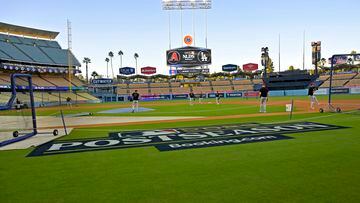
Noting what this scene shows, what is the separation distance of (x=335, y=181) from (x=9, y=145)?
1093cm

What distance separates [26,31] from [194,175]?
80241 mm

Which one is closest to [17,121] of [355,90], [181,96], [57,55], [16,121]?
[16,121]

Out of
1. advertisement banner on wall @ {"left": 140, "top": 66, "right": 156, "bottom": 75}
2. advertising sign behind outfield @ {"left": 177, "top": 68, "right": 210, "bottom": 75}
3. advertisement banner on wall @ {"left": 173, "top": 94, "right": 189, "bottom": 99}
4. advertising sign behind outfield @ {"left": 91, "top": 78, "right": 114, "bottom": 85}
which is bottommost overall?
advertisement banner on wall @ {"left": 173, "top": 94, "right": 189, "bottom": 99}

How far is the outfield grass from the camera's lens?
13.5 feet

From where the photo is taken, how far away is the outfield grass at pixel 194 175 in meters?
4.11

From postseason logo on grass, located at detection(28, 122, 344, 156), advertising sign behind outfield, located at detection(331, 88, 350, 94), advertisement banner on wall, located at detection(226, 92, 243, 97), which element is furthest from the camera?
advertisement banner on wall, located at detection(226, 92, 243, 97)

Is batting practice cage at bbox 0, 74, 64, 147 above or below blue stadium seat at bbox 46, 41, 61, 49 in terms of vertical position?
below

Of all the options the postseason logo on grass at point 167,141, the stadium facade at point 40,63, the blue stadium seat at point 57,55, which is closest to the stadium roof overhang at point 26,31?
the stadium facade at point 40,63

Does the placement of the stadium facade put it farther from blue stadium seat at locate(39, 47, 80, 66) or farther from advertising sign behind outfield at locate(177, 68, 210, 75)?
advertising sign behind outfield at locate(177, 68, 210, 75)

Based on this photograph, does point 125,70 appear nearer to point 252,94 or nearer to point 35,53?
point 35,53

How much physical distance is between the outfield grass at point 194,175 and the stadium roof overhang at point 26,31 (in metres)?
71.4

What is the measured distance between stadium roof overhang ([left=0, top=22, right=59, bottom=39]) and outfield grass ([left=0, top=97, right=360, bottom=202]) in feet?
234

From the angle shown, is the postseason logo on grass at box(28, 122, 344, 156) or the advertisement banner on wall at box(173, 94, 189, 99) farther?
the advertisement banner on wall at box(173, 94, 189, 99)

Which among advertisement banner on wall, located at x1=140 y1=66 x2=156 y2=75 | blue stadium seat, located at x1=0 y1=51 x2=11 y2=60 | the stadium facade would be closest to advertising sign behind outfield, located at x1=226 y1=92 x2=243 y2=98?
advertisement banner on wall, located at x1=140 y1=66 x2=156 y2=75
